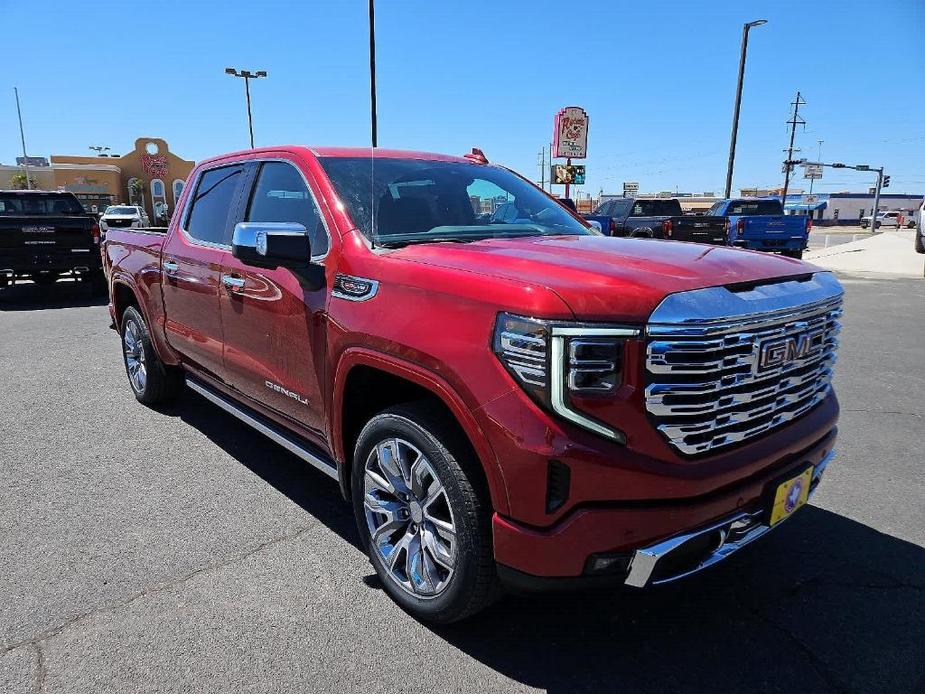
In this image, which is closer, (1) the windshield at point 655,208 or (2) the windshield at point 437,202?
(2) the windshield at point 437,202

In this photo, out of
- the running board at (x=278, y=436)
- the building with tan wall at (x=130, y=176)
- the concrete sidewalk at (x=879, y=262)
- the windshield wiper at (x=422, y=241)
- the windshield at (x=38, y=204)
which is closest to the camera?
the windshield wiper at (x=422, y=241)

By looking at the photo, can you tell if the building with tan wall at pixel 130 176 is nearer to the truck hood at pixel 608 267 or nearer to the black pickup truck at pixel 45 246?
the black pickup truck at pixel 45 246

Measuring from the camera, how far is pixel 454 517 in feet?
7.54

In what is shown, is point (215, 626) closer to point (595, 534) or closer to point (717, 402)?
point (595, 534)

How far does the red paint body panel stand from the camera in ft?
6.55

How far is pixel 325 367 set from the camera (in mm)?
2863

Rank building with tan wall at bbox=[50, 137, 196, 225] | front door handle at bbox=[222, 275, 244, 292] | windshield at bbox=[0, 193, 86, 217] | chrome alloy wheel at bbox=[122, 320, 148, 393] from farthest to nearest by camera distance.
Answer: building with tan wall at bbox=[50, 137, 196, 225], windshield at bbox=[0, 193, 86, 217], chrome alloy wheel at bbox=[122, 320, 148, 393], front door handle at bbox=[222, 275, 244, 292]

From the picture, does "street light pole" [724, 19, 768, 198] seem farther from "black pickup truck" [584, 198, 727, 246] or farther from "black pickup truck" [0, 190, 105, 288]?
"black pickup truck" [0, 190, 105, 288]

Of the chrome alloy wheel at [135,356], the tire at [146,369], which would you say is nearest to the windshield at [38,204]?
the chrome alloy wheel at [135,356]

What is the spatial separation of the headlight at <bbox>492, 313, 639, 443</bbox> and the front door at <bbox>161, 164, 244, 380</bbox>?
240 cm

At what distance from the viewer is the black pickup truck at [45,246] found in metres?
11.1

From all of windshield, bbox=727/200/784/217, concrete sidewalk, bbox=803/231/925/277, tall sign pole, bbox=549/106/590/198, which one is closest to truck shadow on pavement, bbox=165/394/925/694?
windshield, bbox=727/200/784/217

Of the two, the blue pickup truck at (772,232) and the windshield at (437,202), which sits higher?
the windshield at (437,202)

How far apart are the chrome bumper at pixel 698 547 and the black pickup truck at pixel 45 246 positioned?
41.3 feet
